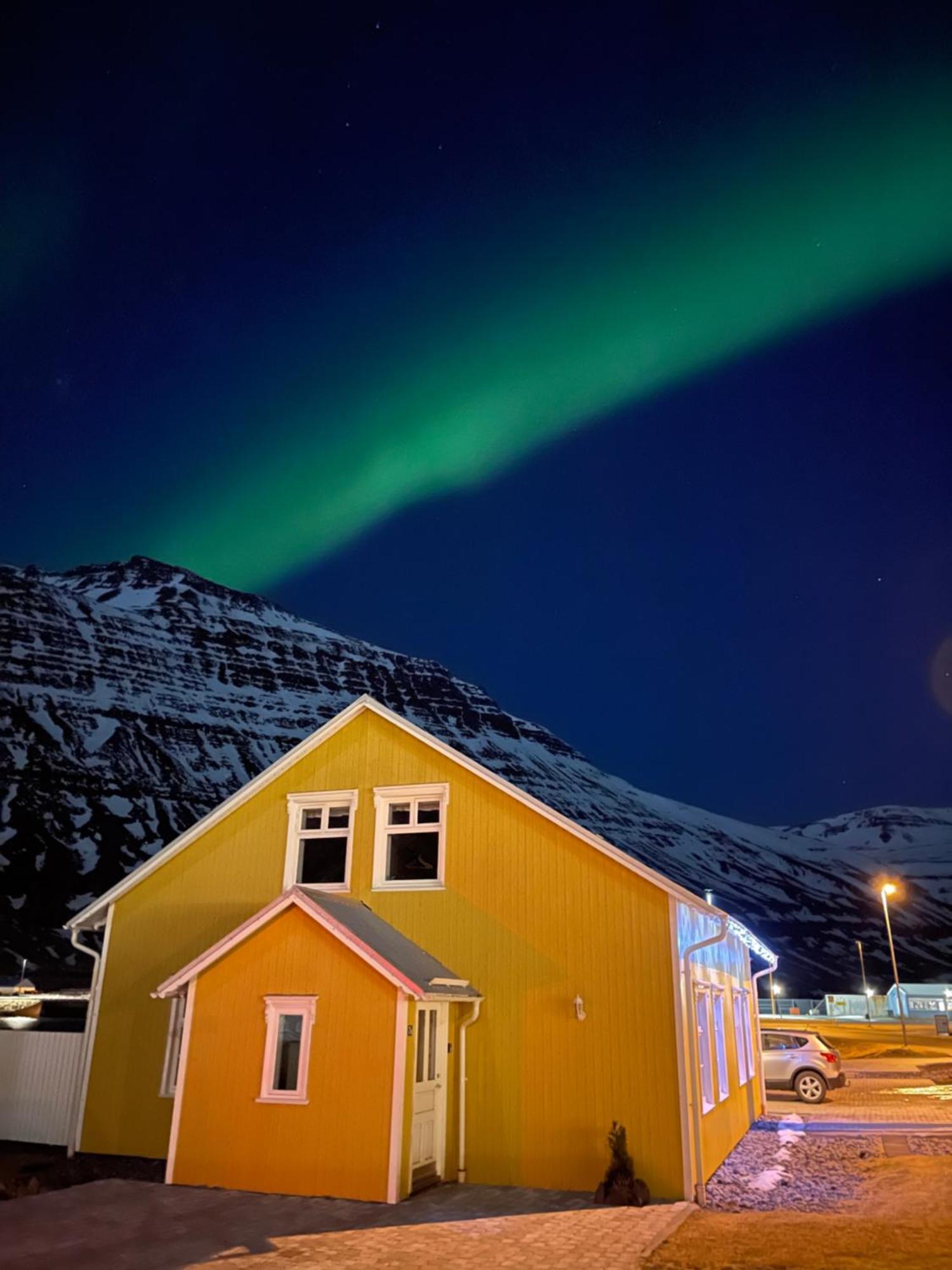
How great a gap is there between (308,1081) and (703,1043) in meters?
5.60

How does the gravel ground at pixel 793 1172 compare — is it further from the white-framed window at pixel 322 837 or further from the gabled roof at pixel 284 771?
the white-framed window at pixel 322 837

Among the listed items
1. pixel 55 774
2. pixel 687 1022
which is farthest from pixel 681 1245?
pixel 55 774

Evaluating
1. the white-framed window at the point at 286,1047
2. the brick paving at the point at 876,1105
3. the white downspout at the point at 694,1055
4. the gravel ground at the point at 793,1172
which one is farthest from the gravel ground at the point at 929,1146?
the white-framed window at the point at 286,1047

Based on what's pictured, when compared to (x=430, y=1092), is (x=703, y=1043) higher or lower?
higher

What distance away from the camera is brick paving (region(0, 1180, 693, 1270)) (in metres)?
8.68

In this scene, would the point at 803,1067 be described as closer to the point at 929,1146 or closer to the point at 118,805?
the point at 929,1146

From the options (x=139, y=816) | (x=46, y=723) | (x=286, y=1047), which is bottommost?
(x=286, y=1047)

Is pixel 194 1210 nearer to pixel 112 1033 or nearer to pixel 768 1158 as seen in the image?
pixel 112 1033

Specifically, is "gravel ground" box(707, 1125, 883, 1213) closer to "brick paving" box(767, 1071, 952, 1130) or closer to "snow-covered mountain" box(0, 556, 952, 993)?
"brick paving" box(767, 1071, 952, 1130)

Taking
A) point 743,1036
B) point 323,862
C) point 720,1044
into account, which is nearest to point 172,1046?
point 323,862

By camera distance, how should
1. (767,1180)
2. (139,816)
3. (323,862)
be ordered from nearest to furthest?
(767,1180) → (323,862) → (139,816)

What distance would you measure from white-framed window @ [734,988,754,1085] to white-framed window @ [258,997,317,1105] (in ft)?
26.9

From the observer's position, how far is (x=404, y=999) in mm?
11656

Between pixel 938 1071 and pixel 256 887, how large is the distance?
24.3 m
